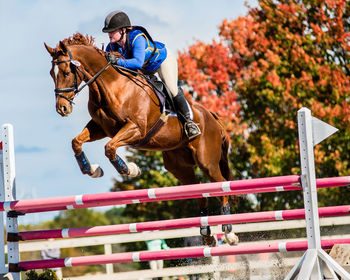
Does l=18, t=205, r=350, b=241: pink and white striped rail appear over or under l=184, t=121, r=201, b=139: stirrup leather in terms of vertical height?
under

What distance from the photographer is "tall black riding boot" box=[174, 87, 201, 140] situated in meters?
5.55

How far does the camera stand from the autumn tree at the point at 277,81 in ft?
38.0

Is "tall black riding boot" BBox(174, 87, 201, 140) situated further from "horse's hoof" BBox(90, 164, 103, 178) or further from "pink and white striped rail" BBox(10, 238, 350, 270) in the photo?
"pink and white striped rail" BBox(10, 238, 350, 270)

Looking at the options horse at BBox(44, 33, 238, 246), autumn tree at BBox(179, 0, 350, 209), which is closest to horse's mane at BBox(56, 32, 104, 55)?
horse at BBox(44, 33, 238, 246)

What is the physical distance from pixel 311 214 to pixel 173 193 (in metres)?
0.94

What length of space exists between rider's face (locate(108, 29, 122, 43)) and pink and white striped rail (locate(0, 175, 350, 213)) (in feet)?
5.17

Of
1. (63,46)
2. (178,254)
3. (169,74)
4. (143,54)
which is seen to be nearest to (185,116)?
(169,74)

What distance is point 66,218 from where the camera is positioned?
15742mm

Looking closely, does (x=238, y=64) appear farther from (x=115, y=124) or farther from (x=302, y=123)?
(x=302, y=123)

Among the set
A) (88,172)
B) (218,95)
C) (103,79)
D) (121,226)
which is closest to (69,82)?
(103,79)

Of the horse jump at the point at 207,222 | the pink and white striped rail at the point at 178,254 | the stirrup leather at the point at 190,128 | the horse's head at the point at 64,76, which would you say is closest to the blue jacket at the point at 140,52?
the horse's head at the point at 64,76

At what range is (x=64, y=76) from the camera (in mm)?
4754

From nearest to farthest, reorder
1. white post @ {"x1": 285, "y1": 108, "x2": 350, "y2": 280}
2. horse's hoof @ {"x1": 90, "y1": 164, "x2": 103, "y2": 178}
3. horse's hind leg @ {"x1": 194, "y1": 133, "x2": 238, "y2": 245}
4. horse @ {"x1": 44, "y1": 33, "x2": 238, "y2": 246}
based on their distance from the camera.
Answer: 1. white post @ {"x1": 285, "y1": 108, "x2": 350, "y2": 280}
2. horse @ {"x1": 44, "y1": 33, "x2": 238, "y2": 246}
3. horse's hoof @ {"x1": 90, "y1": 164, "x2": 103, "y2": 178}
4. horse's hind leg @ {"x1": 194, "y1": 133, "x2": 238, "y2": 245}

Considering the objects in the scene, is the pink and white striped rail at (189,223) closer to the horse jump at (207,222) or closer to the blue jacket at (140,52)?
the horse jump at (207,222)
